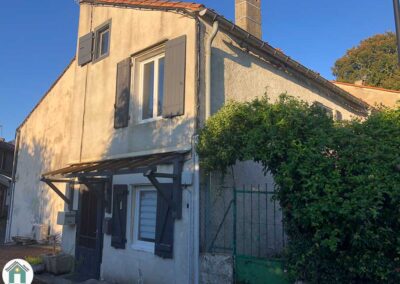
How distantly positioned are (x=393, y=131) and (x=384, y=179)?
30.5 inches

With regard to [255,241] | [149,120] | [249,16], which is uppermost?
[249,16]

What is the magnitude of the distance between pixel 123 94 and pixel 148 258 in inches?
158

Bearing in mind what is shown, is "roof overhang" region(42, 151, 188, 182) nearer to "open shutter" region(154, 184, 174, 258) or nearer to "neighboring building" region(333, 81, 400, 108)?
"open shutter" region(154, 184, 174, 258)

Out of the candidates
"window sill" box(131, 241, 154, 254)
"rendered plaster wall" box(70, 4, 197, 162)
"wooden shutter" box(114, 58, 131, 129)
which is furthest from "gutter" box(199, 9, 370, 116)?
"window sill" box(131, 241, 154, 254)

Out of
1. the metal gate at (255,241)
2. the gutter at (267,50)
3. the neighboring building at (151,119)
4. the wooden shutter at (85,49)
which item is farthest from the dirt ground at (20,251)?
the gutter at (267,50)

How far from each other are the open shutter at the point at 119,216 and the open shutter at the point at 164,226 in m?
1.26

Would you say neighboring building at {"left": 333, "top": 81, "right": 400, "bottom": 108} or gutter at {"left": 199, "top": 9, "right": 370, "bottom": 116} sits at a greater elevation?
neighboring building at {"left": 333, "top": 81, "right": 400, "bottom": 108}

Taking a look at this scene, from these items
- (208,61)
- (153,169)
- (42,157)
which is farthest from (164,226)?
(42,157)

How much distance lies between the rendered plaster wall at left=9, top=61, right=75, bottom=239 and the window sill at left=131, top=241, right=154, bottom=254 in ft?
20.2

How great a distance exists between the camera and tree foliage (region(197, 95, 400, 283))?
4863 mm

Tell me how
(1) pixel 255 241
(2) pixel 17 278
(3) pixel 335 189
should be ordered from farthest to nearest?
(1) pixel 255 241
(3) pixel 335 189
(2) pixel 17 278

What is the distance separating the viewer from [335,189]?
4992 mm

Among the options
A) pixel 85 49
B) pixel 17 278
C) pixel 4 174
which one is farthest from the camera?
pixel 4 174

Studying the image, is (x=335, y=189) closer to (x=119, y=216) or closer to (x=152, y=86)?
(x=119, y=216)
